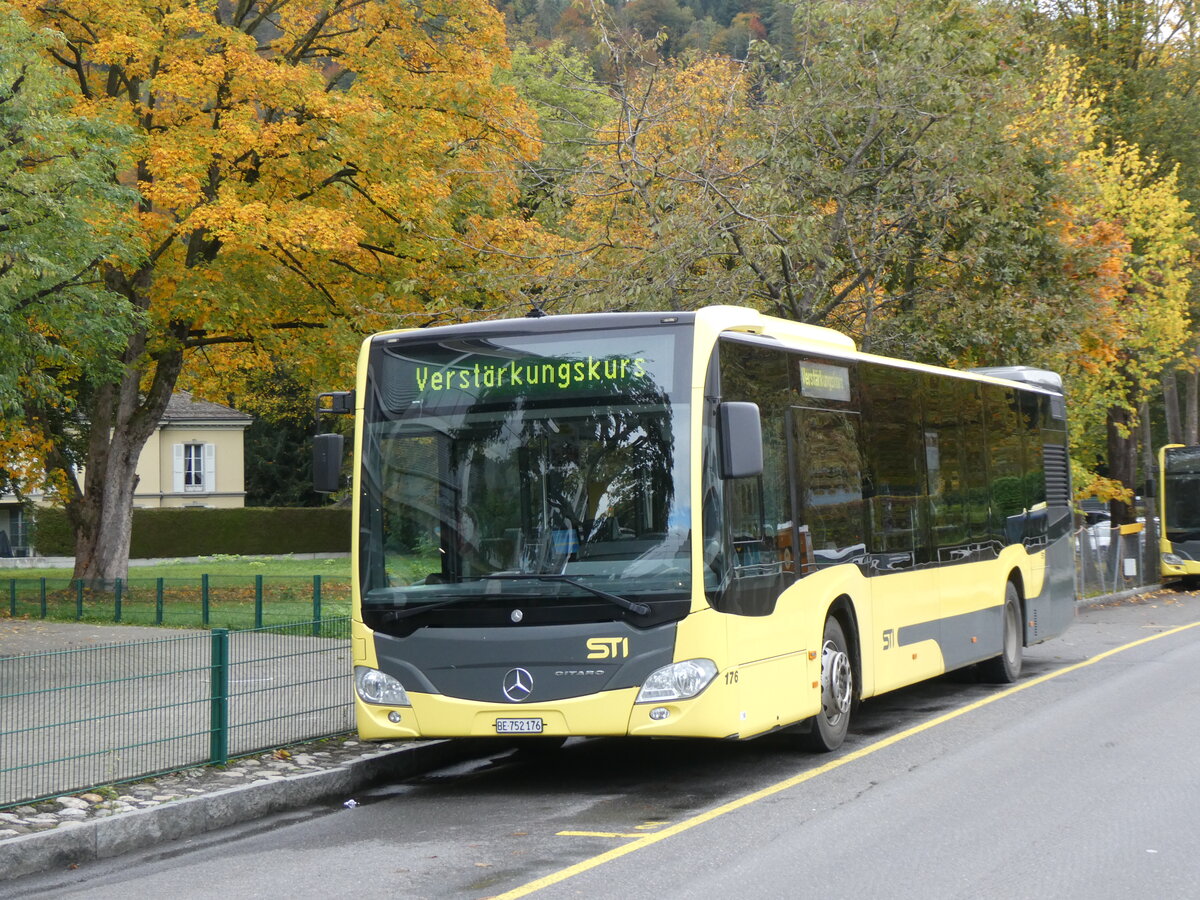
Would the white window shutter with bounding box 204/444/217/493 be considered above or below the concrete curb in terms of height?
above

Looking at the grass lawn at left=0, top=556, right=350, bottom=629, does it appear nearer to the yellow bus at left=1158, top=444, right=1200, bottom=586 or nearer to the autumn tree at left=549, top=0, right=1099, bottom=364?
the autumn tree at left=549, top=0, right=1099, bottom=364

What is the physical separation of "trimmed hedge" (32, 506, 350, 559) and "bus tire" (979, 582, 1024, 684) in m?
40.4

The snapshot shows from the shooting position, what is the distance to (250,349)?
30.5 meters

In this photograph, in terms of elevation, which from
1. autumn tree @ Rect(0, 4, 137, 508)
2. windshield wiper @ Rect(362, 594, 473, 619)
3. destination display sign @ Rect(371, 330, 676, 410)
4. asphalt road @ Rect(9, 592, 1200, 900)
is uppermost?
autumn tree @ Rect(0, 4, 137, 508)

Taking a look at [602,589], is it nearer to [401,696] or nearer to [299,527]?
[401,696]

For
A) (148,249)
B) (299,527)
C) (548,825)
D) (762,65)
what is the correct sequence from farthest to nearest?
(299,527) < (148,249) < (762,65) < (548,825)

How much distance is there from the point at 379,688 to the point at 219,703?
121 cm

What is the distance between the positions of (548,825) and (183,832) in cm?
214

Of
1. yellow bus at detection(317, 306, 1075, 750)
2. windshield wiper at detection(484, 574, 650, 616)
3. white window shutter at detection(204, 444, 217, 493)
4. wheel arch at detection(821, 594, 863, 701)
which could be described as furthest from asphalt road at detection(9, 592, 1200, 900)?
white window shutter at detection(204, 444, 217, 493)

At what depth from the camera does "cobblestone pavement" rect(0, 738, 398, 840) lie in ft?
27.2

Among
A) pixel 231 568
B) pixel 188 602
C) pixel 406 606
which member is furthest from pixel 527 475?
pixel 231 568

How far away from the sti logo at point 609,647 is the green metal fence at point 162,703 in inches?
103

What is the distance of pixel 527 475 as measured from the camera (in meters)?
9.47

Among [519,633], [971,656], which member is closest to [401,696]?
[519,633]
